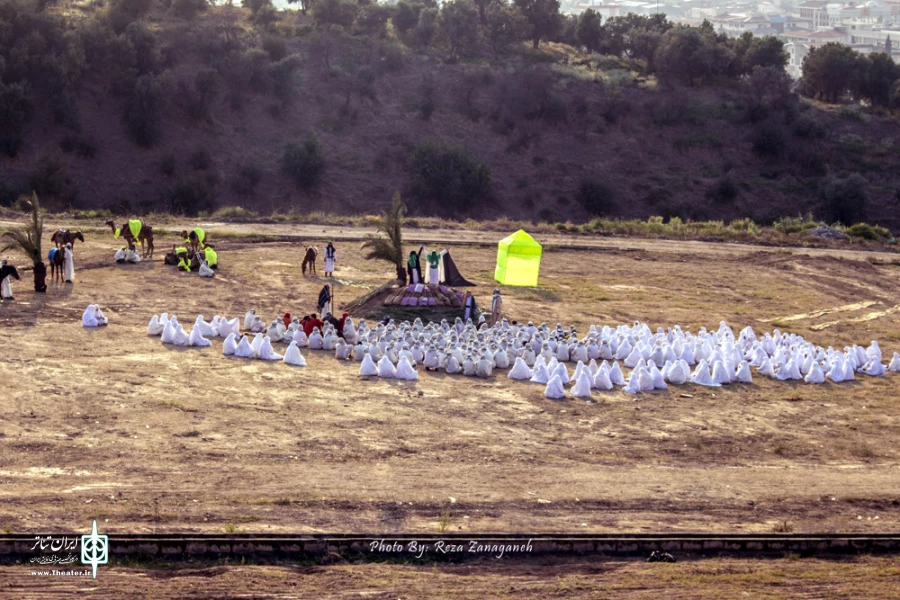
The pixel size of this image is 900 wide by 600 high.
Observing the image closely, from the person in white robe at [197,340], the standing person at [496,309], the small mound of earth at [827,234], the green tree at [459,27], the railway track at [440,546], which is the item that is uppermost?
the green tree at [459,27]

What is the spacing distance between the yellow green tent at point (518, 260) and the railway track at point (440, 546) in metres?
16.2

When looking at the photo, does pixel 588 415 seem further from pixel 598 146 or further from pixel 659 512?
pixel 598 146

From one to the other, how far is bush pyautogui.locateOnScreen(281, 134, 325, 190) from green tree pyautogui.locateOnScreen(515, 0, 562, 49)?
900 inches

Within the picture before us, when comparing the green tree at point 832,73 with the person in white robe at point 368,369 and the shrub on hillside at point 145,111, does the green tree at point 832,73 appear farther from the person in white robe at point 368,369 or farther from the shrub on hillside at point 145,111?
the person in white robe at point 368,369

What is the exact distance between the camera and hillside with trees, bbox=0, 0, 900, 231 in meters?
50.7

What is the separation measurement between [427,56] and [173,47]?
49.4ft

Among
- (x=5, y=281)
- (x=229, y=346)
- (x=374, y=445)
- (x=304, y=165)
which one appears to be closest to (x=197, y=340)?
(x=229, y=346)

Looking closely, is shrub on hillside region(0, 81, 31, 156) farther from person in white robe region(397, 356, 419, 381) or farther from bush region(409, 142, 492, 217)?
→ person in white robe region(397, 356, 419, 381)

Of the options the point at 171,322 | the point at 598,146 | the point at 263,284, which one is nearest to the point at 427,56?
the point at 598,146

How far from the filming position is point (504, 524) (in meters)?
13.0

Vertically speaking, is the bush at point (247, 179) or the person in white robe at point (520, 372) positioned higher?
the bush at point (247, 179)

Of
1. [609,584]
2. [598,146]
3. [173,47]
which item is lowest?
[609,584]

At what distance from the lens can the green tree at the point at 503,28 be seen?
66750mm

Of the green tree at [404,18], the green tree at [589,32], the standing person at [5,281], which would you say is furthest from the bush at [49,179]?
the green tree at [589,32]
